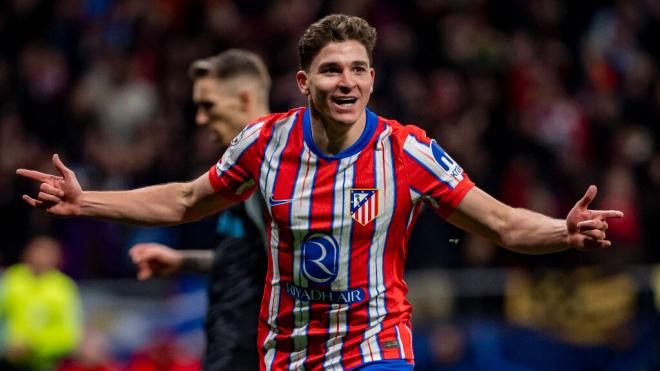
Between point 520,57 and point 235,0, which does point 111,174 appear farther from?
point 520,57

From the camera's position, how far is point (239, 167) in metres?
4.81

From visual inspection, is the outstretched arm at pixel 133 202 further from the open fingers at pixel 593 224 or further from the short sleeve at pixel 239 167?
the open fingers at pixel 593 224

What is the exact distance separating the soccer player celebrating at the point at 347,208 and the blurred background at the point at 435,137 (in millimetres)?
4755

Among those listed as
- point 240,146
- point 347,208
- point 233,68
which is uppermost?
point 233,68

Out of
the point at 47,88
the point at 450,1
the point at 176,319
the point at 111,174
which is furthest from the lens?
the point at 450,1

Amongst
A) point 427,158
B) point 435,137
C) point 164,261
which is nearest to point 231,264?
point 164,261

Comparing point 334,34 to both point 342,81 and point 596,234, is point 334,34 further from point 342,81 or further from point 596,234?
point 596,234

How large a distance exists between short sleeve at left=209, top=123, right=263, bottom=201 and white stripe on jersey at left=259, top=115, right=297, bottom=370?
0.06 m

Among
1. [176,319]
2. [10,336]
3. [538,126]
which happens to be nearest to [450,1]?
[538,126]

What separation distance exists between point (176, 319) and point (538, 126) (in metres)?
4.82

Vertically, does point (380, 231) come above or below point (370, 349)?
above

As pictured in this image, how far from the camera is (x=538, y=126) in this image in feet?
41.8

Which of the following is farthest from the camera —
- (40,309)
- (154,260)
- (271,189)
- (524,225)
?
(40,309)

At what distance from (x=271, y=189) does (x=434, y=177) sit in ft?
2.22
